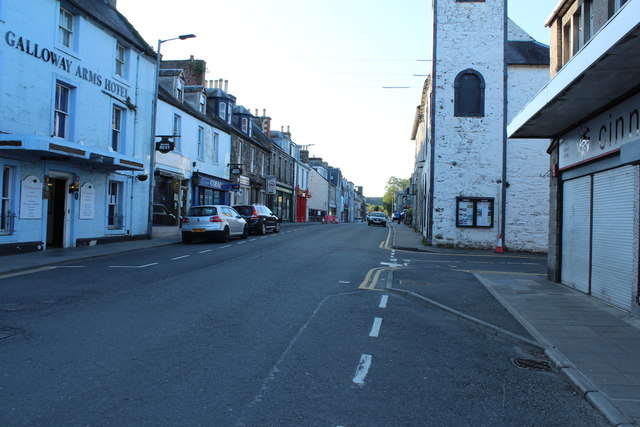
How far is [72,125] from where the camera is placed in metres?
16.1

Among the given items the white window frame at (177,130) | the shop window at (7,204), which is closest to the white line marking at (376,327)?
the shop window at (7,204)

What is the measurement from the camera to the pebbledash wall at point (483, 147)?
69.1ft

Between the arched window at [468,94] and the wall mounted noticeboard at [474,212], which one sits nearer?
the wall mounted noticeboard at [474,212]

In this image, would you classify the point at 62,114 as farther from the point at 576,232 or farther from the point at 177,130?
the point at 576,232

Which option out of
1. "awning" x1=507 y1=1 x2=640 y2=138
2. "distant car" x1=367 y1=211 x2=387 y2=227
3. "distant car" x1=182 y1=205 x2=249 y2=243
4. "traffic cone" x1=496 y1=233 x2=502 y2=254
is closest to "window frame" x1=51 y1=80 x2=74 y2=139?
"distant car" x1=182 y1=205 x2=249 y2=243

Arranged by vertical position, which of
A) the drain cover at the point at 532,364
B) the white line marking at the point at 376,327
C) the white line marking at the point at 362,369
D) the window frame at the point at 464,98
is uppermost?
the window frame at the point at 464,98

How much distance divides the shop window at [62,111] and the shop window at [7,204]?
225cm

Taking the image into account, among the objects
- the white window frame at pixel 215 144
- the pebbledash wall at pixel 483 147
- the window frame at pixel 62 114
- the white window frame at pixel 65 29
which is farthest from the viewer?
the white window frame at pixel 215 144

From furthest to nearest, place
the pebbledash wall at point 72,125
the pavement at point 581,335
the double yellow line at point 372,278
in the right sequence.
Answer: the pebbledash wall at point 72,125
the double yellow line at point 372,278
the pavement at point 581,335

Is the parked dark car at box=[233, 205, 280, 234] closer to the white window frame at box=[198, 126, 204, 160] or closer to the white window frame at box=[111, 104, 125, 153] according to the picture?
the white window frame at box=[198, 126, 204, 160]

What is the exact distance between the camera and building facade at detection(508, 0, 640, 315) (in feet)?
21.4

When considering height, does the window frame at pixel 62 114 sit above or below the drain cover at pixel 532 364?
above

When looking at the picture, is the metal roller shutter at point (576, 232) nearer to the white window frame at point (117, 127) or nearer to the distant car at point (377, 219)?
the white window frame at point (117, 127)

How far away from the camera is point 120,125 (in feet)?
63.8
